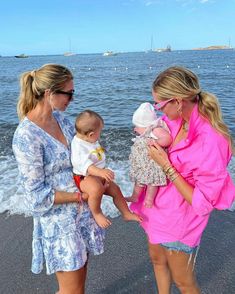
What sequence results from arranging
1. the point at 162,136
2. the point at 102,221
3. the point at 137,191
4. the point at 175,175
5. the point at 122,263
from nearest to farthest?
the point at 175,175, the point at 162,136, the point at 102,221, the point at 137,191, the point at 122,263

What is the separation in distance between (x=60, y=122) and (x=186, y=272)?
4.77 feet

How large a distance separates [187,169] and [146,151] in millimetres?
302

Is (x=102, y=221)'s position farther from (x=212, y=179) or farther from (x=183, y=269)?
(x=212, y=179)

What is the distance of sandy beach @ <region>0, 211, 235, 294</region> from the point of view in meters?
3.36

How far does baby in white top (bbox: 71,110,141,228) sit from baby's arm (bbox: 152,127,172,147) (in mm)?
396

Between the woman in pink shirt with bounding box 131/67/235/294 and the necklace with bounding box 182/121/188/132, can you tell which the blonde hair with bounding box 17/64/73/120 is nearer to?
the woman in pink shirt with bounding box 131/67/235/294

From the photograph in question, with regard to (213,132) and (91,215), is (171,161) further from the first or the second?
(91,215)

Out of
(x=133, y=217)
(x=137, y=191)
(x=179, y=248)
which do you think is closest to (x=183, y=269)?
(x=179, y=248)

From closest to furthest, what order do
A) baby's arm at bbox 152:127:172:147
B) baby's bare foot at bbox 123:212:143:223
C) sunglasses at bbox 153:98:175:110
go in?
sunglasses at bbox 153:98:175:110 → baby's arm at bbox 152:127:172:147 → baby's bare foot at bbox 123:212:143:223

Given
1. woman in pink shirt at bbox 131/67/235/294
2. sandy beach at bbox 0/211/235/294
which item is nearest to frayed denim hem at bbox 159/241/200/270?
woman in pink shirt at bbox 131/67/235/294

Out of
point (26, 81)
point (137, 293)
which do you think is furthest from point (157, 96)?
point (137, 293)

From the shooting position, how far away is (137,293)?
3.26m

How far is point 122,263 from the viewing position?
147 inches

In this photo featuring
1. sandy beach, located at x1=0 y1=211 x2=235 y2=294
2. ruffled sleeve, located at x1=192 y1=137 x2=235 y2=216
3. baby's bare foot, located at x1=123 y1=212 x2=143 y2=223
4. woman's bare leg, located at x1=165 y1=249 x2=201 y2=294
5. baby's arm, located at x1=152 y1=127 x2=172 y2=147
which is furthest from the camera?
sandy beach, located at x1=0 y1=211 x2=235 y2=294
